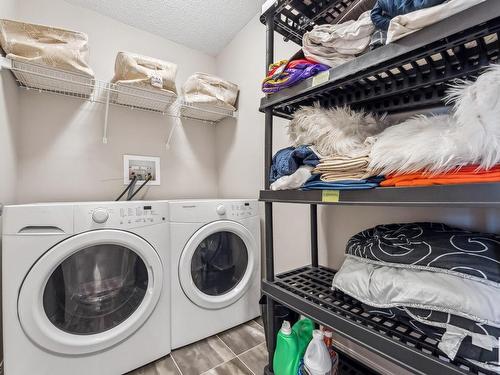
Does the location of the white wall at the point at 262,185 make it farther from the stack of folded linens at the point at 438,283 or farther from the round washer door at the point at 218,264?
the round washer door at the point at 218,264

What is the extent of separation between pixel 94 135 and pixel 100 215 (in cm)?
93

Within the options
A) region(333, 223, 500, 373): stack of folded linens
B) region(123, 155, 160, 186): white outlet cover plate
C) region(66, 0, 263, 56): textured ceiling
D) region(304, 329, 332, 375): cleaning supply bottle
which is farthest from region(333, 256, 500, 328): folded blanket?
region(66, 0, 263, 56): textured ceiling

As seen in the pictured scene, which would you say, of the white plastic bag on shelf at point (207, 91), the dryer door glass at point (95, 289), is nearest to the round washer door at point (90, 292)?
the dryer door glass at point (95, 289)

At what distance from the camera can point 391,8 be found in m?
0.60

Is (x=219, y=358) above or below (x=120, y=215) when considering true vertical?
below

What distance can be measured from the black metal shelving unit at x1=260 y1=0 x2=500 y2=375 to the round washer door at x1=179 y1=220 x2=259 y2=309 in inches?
18.1

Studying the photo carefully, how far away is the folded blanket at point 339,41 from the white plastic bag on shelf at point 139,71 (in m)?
1.02

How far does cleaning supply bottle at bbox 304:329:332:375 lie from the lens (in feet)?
2.65

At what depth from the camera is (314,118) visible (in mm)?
876

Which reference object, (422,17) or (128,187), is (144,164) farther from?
(422,17)

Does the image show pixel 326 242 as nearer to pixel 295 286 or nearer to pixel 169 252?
pixel 295 286

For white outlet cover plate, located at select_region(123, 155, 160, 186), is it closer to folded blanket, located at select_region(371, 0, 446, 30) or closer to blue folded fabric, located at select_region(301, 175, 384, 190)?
blue folded fabric, located at select_region(301, 175, 384, 190)

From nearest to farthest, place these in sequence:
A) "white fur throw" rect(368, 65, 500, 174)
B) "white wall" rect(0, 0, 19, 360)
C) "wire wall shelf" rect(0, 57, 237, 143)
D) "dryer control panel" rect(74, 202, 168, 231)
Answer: "white fur throw" rect(368, 65, 500, 174) → "dryer control panel" rect(74, 202, 168, 231) → "white wall" rect(0, 0, 19, 360) → "wire wall shelf" rect(0, 57, 237, 143)

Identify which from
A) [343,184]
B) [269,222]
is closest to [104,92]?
[269,222]
